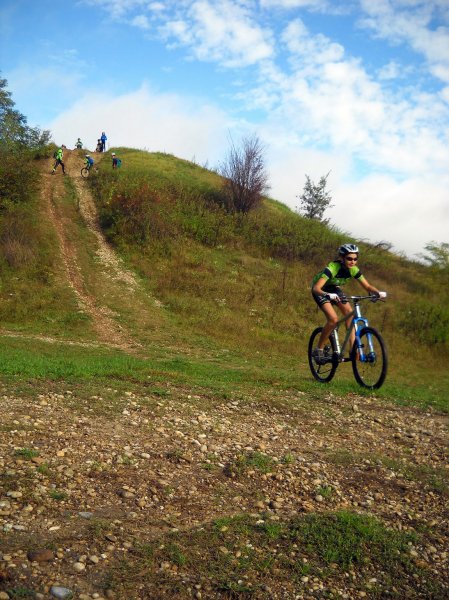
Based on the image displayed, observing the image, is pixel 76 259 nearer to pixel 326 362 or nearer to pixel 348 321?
pixel 326 362

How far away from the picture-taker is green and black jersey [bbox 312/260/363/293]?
29.5 feet

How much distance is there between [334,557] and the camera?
3748 mm

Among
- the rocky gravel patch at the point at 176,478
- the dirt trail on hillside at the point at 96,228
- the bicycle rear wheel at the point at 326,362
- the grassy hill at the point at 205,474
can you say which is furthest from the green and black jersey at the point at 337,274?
the dirt trail on hillside at the point at 96,228

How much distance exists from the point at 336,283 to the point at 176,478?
556 centimetres

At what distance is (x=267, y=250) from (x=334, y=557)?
90.6 feet

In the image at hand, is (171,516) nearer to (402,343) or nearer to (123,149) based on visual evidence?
(402,343)

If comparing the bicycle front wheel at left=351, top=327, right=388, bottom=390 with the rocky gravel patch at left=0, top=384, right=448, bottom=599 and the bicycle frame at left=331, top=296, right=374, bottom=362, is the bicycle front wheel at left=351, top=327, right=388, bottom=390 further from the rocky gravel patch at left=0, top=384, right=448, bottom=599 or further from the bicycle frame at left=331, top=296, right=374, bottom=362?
the rocky gravel patch at left=0, top=384, right=448, bottom=599

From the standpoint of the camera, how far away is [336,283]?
9.30m

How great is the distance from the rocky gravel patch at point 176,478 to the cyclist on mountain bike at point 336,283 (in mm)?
2044

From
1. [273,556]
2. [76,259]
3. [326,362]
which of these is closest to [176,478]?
[273,556]

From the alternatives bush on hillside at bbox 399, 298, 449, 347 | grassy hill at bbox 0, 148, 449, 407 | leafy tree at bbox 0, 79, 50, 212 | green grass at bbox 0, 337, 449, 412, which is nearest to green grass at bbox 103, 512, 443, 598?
green grass at bbox 0, 337, 449, 412

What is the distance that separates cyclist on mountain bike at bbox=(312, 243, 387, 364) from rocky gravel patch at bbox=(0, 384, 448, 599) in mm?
2044

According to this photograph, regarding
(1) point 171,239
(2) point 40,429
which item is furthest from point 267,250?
(2) point 40,429

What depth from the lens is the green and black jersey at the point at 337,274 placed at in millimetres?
Result: 8984
